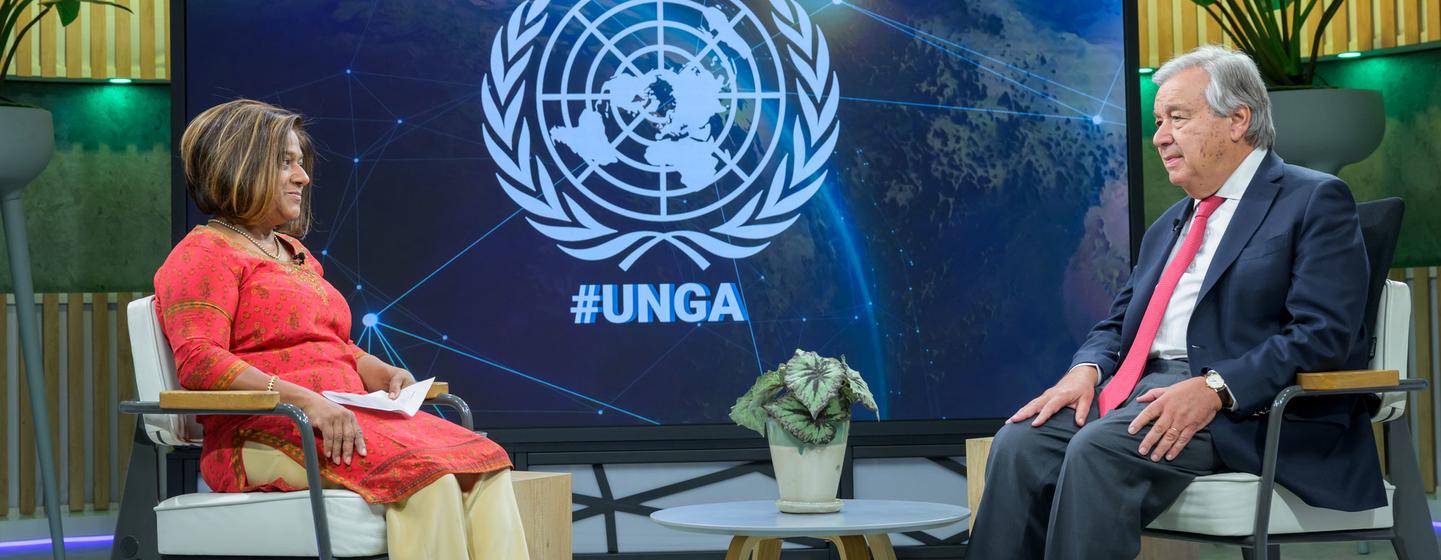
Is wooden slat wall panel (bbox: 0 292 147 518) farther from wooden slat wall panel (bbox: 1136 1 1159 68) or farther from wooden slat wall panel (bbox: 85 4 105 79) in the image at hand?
wooden slat wall panel (bbox: 1136 1 1159 68)

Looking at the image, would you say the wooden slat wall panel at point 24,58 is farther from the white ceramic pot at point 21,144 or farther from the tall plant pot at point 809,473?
the tall plant pot at point 809,473

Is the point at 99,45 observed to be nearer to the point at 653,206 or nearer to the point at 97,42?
the point at 97,42

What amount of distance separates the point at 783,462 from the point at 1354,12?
3.96m

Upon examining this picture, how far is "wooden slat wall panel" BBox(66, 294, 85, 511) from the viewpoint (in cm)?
542

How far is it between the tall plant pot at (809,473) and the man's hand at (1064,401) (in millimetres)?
400

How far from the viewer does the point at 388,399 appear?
285 centimetres

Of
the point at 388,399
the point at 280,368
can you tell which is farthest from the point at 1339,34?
the point at 280,368

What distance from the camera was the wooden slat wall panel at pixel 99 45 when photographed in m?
5.39

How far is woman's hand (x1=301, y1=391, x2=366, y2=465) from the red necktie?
1.60 metres

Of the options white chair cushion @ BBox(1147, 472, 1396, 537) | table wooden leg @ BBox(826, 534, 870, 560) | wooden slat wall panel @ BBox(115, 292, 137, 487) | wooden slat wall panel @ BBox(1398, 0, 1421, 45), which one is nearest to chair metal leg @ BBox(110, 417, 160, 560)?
table wooden leg @ BBox(826, 534, 870, 560)

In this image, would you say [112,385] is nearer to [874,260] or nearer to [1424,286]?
[874,260]

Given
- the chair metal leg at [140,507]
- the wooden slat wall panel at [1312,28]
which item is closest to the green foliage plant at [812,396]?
the chair metal leg at [140,507]

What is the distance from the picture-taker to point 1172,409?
8.93 ft

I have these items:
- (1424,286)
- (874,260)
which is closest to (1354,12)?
(1424,286)
